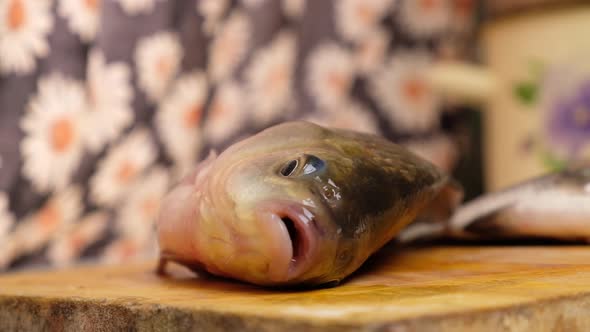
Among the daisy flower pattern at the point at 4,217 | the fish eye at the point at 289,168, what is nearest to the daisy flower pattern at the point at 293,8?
the daisy flower pattern at the point at 4,217

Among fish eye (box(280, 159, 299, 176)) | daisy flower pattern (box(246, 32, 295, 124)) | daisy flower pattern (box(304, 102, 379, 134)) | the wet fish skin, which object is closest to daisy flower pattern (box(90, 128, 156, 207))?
daisy flower pattern (box(246, 32, 295, 124))

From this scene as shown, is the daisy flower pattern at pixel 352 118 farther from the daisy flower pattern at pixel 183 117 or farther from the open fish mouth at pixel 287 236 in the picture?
the open fish mouth at pixel 287 236

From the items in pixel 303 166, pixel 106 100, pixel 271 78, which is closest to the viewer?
pixel 303 166

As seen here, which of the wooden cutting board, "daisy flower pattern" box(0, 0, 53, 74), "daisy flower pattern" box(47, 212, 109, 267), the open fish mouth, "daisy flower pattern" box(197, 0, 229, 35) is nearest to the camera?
the wooden cutting board

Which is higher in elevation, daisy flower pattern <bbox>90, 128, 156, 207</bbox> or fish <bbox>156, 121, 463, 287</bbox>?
daisy flower pattern <bbox>90, 128, 156, 207</bbox>

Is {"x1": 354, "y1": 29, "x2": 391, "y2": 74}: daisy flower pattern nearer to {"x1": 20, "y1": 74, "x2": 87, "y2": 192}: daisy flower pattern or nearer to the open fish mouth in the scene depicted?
{"x1": 20, "y1": 74, "x2": 87, "y2": 192}: daisy flower pattern

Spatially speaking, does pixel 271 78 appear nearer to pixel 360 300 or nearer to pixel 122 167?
pixel 122 167

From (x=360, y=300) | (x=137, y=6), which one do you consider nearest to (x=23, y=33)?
(x=137, y=6)
